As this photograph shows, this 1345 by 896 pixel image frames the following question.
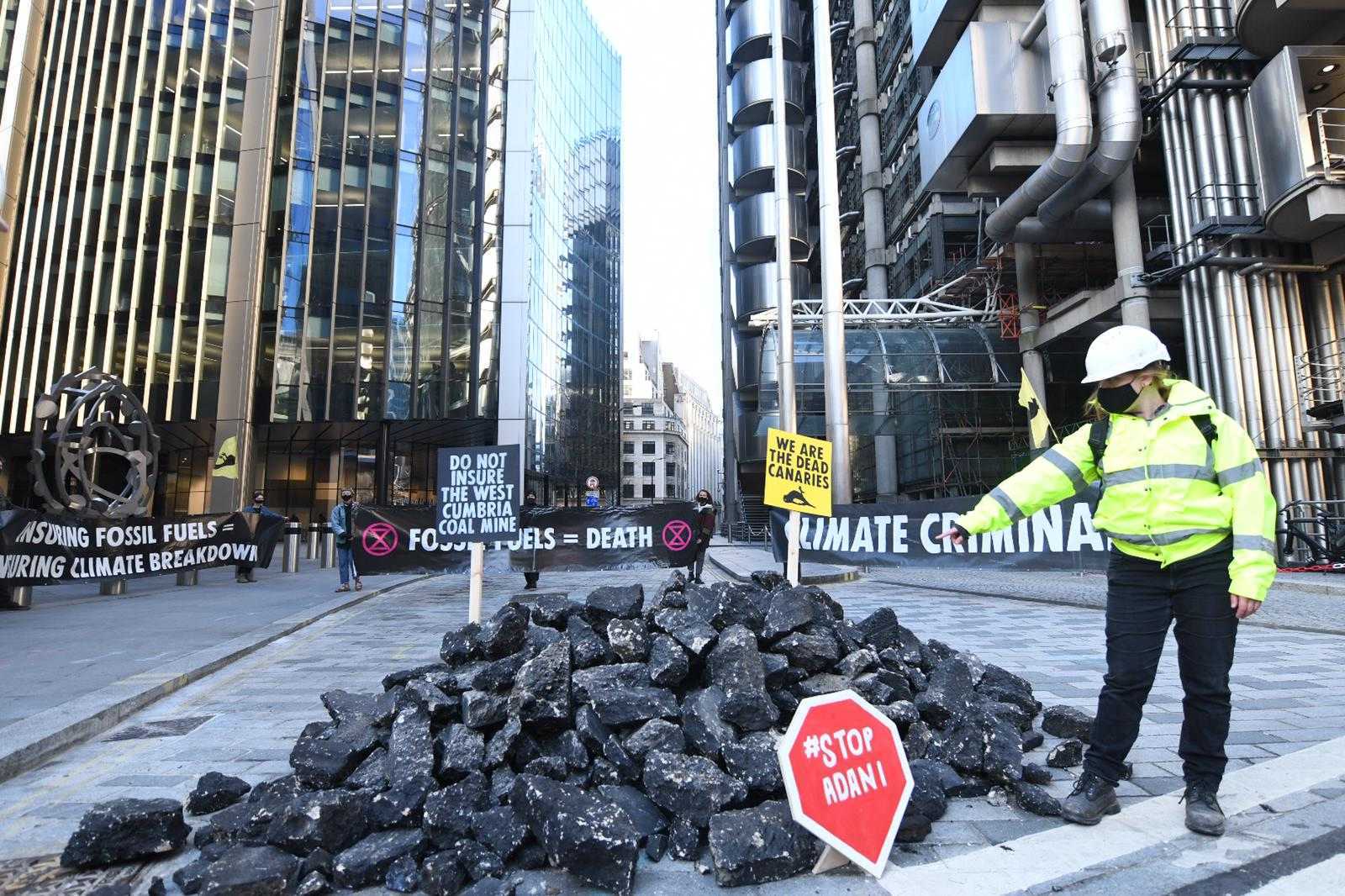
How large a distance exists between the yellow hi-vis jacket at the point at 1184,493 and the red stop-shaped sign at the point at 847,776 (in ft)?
3.17

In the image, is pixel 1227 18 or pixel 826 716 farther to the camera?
pixel 1227 18

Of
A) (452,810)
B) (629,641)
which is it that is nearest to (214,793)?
(452,810)

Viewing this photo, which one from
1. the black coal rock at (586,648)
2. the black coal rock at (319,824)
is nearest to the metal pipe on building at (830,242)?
the black coal rock at (586,648)

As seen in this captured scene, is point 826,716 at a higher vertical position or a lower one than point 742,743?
higher

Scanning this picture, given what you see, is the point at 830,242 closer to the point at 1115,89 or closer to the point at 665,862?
the point at 1115,89

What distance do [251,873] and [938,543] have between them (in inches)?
293

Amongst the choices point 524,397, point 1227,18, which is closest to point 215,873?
point 1227,18

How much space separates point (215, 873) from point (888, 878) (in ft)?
7.82

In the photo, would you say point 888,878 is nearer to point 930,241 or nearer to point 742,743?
point 742,743

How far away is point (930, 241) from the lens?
111 feet

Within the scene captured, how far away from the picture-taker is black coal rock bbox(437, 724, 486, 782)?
3404 mm

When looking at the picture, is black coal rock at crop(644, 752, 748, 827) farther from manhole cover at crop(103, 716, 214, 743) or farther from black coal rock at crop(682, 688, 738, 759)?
manhole cover at crop(103, 716, 214, 743)

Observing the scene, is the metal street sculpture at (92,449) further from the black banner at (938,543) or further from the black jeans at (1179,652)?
the black jeans at (1179,652)

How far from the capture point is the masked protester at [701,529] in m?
14.0
